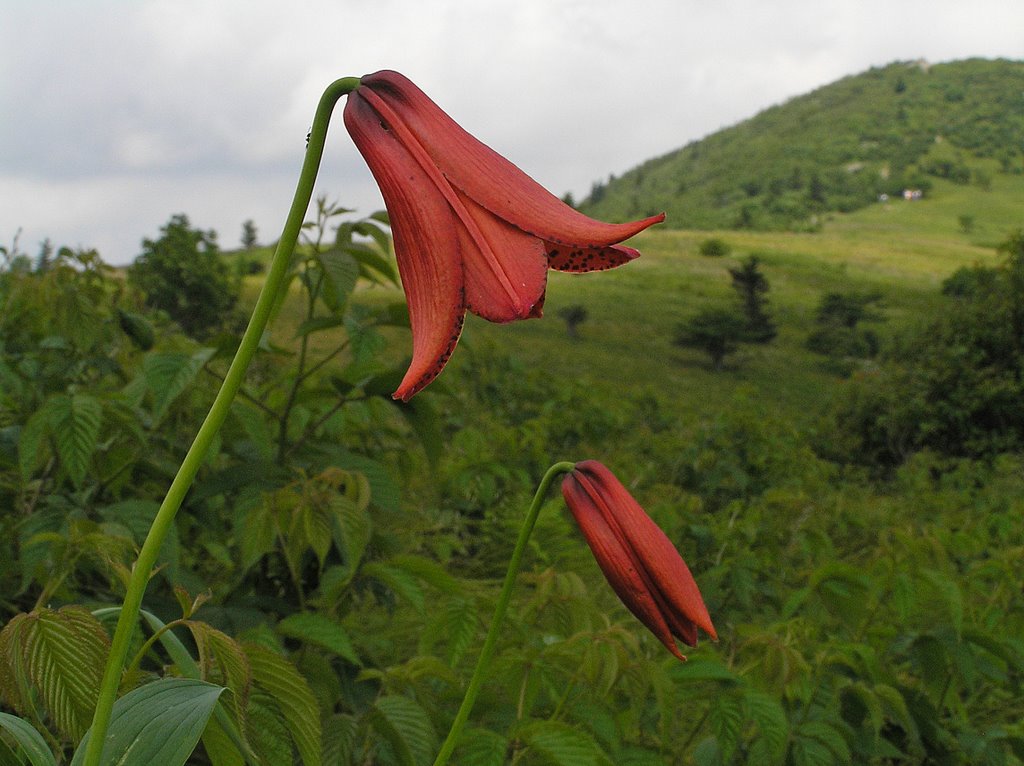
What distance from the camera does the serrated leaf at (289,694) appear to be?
76 cm

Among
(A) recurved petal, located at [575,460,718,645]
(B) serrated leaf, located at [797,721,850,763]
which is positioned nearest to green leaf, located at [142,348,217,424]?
(A) recurved petal, located at [575,460,718,645]

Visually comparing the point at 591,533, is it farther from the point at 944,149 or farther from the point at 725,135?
the point at 725,135

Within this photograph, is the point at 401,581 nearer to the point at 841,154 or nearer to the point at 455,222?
the point at 455,222

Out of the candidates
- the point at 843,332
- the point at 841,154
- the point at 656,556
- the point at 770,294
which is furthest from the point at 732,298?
the point at 841,154

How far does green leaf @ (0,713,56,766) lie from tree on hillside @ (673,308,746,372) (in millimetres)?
23645

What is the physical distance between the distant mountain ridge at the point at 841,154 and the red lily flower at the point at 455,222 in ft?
235

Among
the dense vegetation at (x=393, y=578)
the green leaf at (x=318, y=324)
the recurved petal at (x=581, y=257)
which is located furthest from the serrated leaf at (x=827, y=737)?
the recurved petal at (x=581, y=257)

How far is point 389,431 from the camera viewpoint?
2137mm

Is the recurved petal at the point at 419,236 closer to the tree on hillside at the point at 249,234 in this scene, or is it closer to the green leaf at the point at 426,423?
the green leaf at the point at 426,423

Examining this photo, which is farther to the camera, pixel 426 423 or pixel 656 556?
pixel 426 423

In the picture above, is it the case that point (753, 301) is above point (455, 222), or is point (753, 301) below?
below

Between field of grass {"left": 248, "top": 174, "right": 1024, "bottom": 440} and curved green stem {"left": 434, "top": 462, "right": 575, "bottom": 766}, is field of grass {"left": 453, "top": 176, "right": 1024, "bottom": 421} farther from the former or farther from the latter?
curved green stem {"left": 434, "top": 462, "right": 575, "bottom": 766}

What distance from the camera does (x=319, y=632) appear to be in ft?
3.84

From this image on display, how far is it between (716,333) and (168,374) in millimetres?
23141
